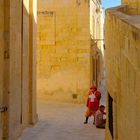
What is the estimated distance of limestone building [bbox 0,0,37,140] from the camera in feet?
29.9

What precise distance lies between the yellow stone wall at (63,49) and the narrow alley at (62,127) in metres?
2.03

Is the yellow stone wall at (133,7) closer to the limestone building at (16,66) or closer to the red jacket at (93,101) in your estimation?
the limestone building at (16,66)

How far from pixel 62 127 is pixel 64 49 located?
752 cm

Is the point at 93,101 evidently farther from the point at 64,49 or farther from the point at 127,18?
the point at 64,49

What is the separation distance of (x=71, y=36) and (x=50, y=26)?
4.15ft

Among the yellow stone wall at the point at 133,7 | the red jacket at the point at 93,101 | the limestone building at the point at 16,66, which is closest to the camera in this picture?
the limestone building at the point at 16,66

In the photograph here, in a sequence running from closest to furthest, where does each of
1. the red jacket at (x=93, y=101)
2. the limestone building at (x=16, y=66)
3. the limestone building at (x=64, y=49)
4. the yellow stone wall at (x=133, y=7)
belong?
the limestone building at (x=16, y=66) < the yellow stone wall at (x=133, y=7) < the red jacket at (x=93, y=101) < the limestone building at (x=64, y=49)

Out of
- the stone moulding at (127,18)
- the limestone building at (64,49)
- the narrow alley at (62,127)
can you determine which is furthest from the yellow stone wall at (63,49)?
the stone moulding at (127,18)

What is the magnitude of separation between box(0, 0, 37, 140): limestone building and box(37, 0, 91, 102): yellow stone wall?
6262 millimetres

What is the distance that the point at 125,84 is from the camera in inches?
204

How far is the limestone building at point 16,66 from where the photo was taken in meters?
9.11

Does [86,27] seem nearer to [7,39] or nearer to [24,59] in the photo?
[24,59]

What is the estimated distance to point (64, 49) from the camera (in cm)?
1891

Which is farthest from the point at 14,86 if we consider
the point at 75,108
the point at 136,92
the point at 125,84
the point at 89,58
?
the point at 89,58
